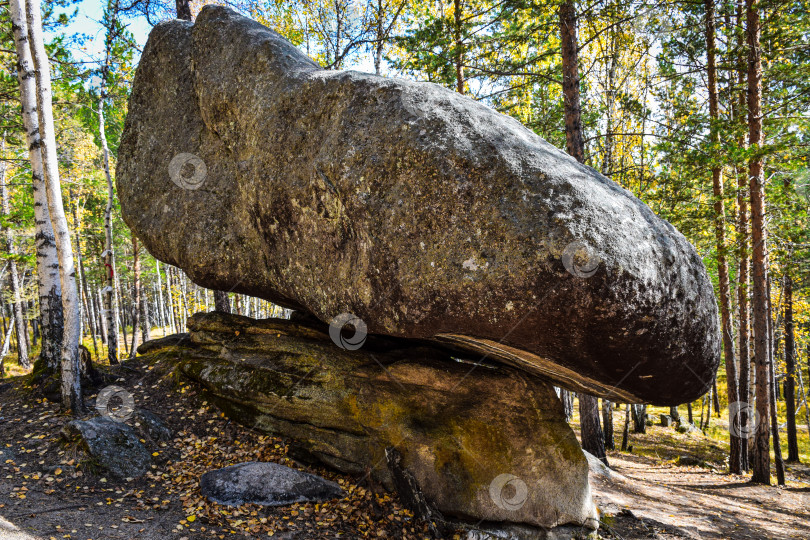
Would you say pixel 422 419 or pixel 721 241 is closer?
pixel 422 419

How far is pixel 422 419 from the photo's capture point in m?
6.43

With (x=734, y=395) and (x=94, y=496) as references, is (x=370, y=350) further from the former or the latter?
(x=734, y=395)

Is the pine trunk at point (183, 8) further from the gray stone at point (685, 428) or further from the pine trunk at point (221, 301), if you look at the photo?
the gray stone at point (685, 428)

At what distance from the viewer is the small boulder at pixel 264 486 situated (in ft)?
18.3

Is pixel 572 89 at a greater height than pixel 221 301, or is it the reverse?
pixel 572 89

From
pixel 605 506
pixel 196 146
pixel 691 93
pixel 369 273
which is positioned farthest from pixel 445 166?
pixel 691 93

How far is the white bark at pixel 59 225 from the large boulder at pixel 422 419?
6.35 ft

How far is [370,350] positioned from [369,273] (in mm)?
2475

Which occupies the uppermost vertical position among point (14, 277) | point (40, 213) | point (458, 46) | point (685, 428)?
point (458, 46)

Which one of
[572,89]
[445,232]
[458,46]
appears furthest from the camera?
[458,46]

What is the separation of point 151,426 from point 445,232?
5711 mm

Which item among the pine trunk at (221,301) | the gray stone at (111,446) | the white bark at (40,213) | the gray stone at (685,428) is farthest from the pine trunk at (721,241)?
the white bark at (40,213)

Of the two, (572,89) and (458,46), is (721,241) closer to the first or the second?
(572,89)

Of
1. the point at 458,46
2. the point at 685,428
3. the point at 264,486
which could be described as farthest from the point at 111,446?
the point at 685,428
